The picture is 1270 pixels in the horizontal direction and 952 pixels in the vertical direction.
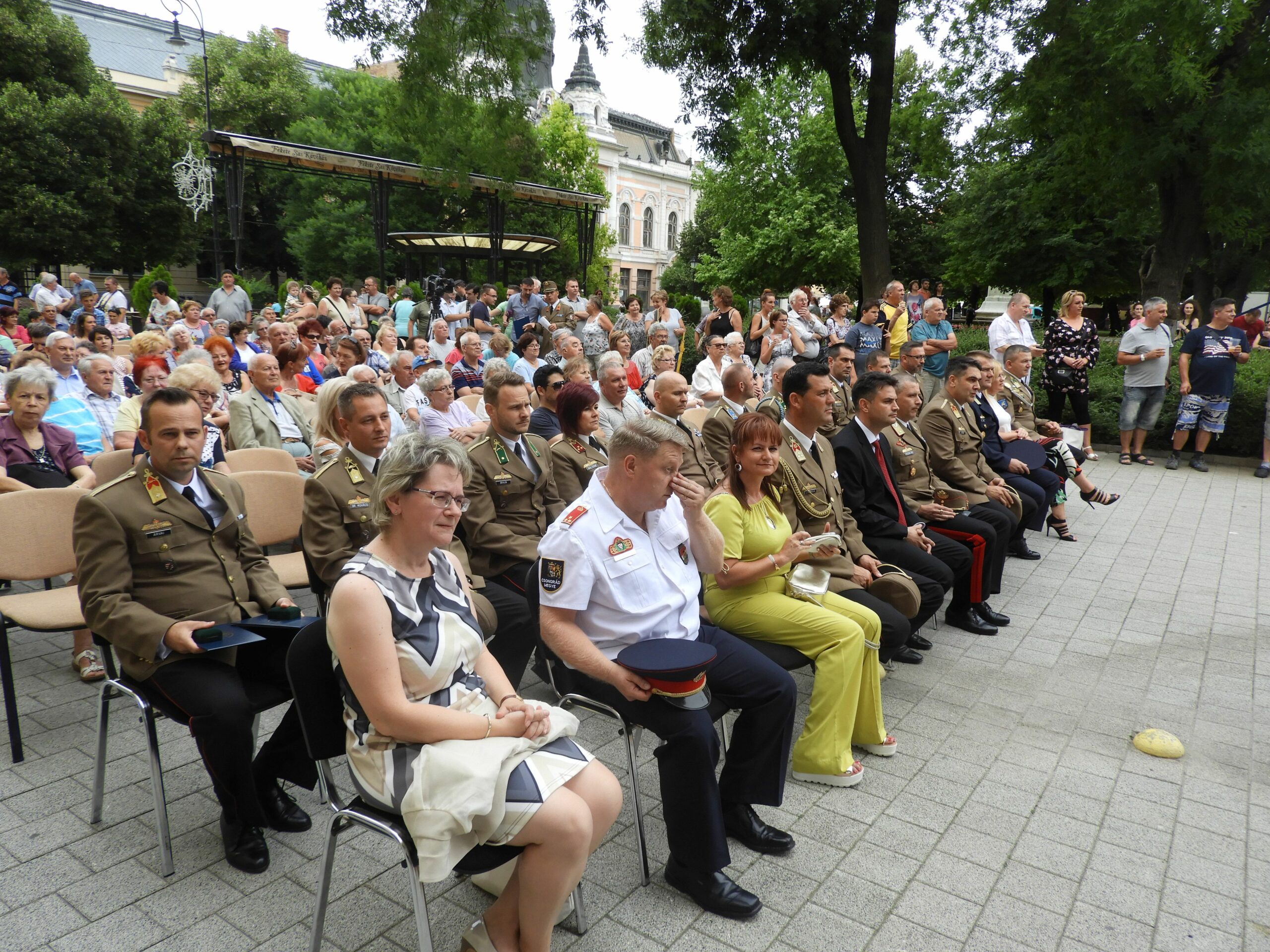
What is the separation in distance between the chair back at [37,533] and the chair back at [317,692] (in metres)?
1.86

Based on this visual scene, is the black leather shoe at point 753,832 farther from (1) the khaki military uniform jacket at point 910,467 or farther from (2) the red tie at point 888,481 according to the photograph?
(1) the khaki military uniform jacket at point 910,467

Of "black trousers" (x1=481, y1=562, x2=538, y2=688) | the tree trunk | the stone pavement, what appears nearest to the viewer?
the stone pavement

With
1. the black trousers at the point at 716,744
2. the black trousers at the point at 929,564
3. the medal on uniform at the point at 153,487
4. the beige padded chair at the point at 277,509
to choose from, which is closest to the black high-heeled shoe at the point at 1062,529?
the black trousers at the point at 929,564

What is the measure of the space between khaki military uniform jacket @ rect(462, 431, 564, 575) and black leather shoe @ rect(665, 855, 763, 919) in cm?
177

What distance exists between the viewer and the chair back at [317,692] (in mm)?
2311

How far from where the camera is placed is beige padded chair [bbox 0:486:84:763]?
3406mm

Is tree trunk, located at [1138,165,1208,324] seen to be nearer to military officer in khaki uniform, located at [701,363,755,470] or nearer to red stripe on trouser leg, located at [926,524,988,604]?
military officer in khaki uniform, located at [701,363,755,470]

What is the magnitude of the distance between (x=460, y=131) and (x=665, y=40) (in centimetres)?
386

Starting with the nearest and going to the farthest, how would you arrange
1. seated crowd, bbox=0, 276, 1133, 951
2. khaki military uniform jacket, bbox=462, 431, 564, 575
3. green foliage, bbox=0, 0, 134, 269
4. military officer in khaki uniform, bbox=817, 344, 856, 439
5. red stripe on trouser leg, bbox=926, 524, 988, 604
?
seated crowd, bbox=0, 276, 1133, 951
khaki military uniform jacket, bbox=462, 431, 564, 575
red stripe on trouser leg, bbox=926, 524, 988, 604
military officer in khaki uniform, bbox=817, 344, 856, 439
green foliage, bbox=0, 0, 134, 269

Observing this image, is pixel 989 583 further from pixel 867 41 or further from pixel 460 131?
pixel 867 41

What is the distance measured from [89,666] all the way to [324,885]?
2.81 metres

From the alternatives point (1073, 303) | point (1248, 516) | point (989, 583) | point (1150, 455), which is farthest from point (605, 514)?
point (1150, 455)

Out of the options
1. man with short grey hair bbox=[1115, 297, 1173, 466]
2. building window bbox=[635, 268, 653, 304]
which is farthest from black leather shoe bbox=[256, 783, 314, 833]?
building window bbox=[635, 268, 653, 304]

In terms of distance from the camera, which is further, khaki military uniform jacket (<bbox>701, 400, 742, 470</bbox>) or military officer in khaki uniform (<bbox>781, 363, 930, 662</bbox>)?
khaki military uniform jacket (<bbox>701, 400, 742, 470</bbox>)
